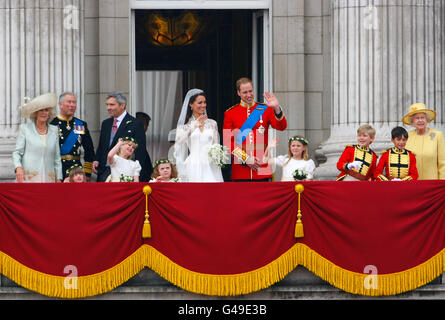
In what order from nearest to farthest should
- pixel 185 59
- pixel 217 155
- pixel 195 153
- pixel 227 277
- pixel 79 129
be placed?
pixel 227 277, pixel 217 155, pixel 195 153, pixel 79 129, pixel 185 59

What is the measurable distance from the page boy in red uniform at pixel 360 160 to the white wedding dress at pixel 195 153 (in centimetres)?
157

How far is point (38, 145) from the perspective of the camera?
1452 centimetres

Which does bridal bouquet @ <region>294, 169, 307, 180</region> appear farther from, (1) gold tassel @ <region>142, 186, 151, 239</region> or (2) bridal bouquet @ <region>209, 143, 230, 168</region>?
(1) gold tassel @ <region>142, 186, 151, 239</region>

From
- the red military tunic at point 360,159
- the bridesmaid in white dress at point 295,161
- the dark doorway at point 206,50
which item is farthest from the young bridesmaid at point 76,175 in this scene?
the dark doorway at point 206,50

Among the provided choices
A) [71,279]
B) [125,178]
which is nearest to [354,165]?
[125,178]

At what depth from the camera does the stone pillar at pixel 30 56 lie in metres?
16.8

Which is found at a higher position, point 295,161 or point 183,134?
point 183,134

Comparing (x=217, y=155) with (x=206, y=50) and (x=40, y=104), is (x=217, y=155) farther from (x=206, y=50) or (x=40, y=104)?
(x=206, y=50)

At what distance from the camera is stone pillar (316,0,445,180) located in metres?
16.9

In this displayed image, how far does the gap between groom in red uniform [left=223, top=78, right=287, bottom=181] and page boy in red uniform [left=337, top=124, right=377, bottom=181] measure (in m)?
0.90

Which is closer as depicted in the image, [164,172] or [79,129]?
[164,172]

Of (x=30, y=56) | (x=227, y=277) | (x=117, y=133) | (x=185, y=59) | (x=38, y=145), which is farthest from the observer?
(x=185, y=59)

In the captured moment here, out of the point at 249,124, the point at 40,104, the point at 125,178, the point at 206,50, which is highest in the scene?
the point at 206,50

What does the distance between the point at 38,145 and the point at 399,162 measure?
14.3 ft
